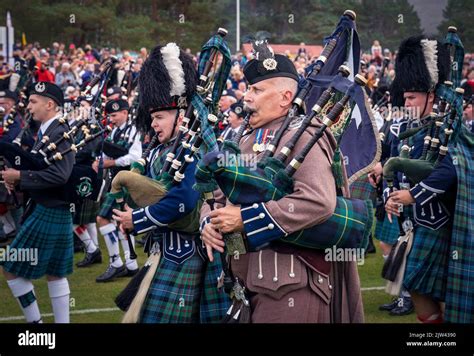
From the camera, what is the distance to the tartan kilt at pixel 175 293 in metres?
4.11

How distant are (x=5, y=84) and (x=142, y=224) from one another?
5719 millimetres

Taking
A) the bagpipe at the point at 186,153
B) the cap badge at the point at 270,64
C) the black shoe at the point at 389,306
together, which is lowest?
the black shoe at the point at 389,306

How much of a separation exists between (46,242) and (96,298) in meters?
1.51

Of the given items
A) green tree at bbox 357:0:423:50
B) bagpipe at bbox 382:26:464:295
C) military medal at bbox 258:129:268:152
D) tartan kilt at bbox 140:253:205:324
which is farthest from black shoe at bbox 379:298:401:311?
green tree at bbox 357:0:423:50

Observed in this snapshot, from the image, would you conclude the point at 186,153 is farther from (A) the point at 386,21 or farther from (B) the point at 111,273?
(A) the point at 386,21

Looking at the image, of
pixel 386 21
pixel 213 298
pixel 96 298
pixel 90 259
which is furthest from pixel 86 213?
pixel 386 21

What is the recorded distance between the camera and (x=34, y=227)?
5586mm

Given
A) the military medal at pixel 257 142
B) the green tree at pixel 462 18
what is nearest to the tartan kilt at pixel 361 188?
the green tree at pixel 462 18

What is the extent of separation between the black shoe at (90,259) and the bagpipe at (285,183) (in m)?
5.41

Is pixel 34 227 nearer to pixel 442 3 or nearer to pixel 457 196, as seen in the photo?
pixel 457 196

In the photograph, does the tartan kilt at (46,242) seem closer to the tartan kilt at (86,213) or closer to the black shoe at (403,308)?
the tartan kilt at (86,213)

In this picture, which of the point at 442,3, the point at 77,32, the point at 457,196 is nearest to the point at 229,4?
the point at 77,32

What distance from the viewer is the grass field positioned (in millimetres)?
6258

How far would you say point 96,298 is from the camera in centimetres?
696
